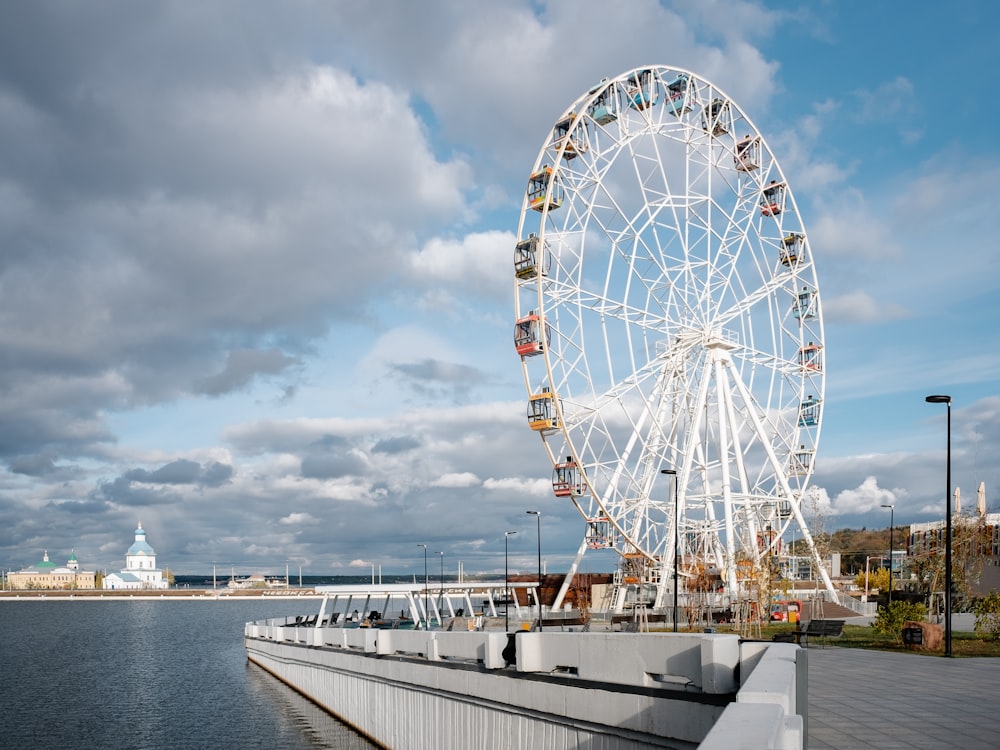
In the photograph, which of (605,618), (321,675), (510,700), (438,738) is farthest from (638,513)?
(510,700)

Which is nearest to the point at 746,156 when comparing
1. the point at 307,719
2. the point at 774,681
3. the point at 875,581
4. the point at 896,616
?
the point at 896,616

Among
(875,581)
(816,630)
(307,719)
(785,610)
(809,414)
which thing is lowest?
(875,581)

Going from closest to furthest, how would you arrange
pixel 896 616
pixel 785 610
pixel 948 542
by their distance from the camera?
pixel 948 542 → pixel 896 616 → pixel 785 610

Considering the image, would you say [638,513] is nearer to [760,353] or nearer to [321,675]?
[760,353]

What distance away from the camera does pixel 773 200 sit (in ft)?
206

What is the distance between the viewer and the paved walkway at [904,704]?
47.2 ft

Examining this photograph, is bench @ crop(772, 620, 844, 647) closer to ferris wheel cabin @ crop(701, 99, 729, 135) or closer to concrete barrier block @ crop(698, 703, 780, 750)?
concrete barrier block @ crop(698, 703, 780, 750)

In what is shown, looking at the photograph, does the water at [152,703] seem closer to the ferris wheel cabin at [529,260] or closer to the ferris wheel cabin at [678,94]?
the ferris wheel cabin at [529,260]

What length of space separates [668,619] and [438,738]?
40.0 m

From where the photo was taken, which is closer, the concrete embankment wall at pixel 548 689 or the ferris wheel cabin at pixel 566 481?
the concrete embankment wall at pixel 548 689

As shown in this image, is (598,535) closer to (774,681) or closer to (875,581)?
(774,681)

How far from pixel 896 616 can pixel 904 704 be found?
1970cm

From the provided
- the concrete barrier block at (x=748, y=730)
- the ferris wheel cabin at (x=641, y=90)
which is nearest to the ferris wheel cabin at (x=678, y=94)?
the ferris wheel cabin at (x=641, y=90)

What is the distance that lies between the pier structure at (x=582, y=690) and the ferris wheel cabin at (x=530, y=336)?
20917 mm
